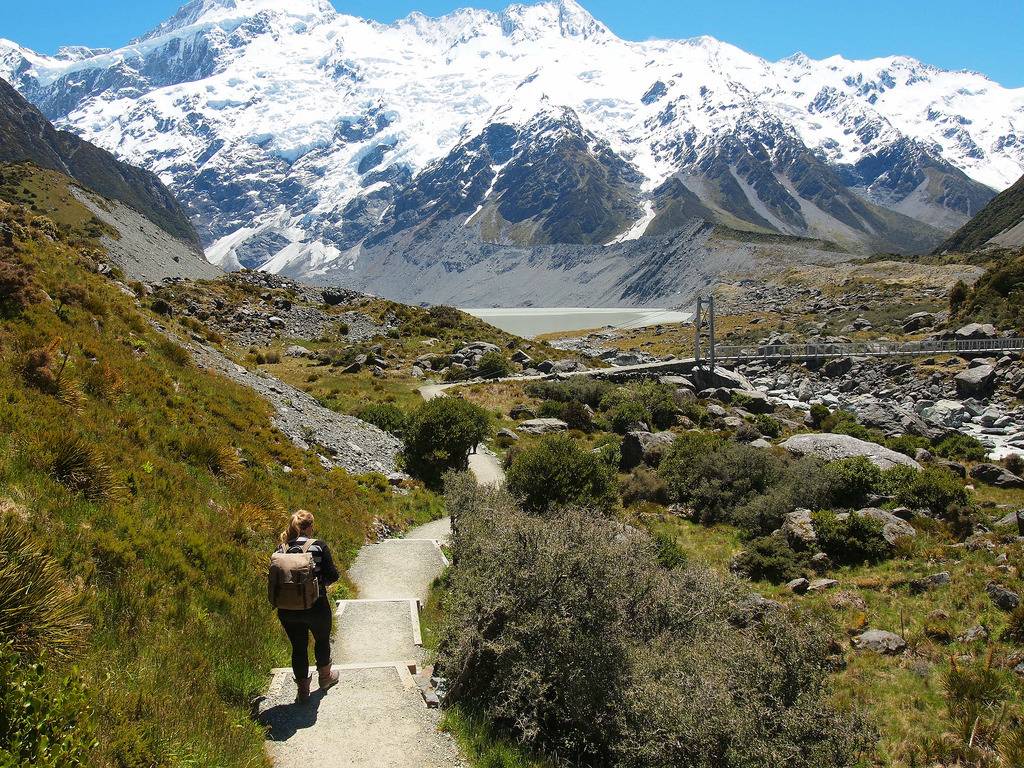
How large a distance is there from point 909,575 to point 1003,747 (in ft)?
18.4

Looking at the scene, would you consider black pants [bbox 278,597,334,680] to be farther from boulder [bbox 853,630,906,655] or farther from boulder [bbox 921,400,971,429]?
boulder [bbox 921,400,971,429]

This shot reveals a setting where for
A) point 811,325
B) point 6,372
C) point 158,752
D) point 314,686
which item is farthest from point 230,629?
point 811,325

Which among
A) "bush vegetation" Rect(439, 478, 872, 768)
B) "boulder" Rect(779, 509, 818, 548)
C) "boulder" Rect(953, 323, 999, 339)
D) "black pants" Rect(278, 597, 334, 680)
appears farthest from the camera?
"boulder" Rect(953, 323, 999, 339)

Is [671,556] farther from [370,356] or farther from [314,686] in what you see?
[370,356]

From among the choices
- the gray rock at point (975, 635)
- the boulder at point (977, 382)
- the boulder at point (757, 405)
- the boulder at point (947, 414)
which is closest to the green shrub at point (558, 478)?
the gray rock at point (975, 635)

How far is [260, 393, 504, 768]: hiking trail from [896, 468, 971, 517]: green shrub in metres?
14.0

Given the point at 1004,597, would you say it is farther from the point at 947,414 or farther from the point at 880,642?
the point at 947,414

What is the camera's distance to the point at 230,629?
7609 mm

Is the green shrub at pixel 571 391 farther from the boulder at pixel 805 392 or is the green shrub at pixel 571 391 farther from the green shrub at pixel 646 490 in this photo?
the boulder at pixel 805 392

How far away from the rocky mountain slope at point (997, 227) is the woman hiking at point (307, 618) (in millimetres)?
153845

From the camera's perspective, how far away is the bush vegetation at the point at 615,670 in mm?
6926

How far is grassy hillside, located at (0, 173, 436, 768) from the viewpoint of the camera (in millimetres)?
4773

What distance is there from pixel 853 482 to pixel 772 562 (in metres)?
5.58

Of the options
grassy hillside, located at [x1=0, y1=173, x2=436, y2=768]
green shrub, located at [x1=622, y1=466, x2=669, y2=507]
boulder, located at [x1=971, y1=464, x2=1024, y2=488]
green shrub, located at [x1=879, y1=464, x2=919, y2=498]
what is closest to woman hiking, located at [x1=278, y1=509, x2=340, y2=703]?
grassy hillside, located at [x1=0, y1=173, x2=436, y2=768]
